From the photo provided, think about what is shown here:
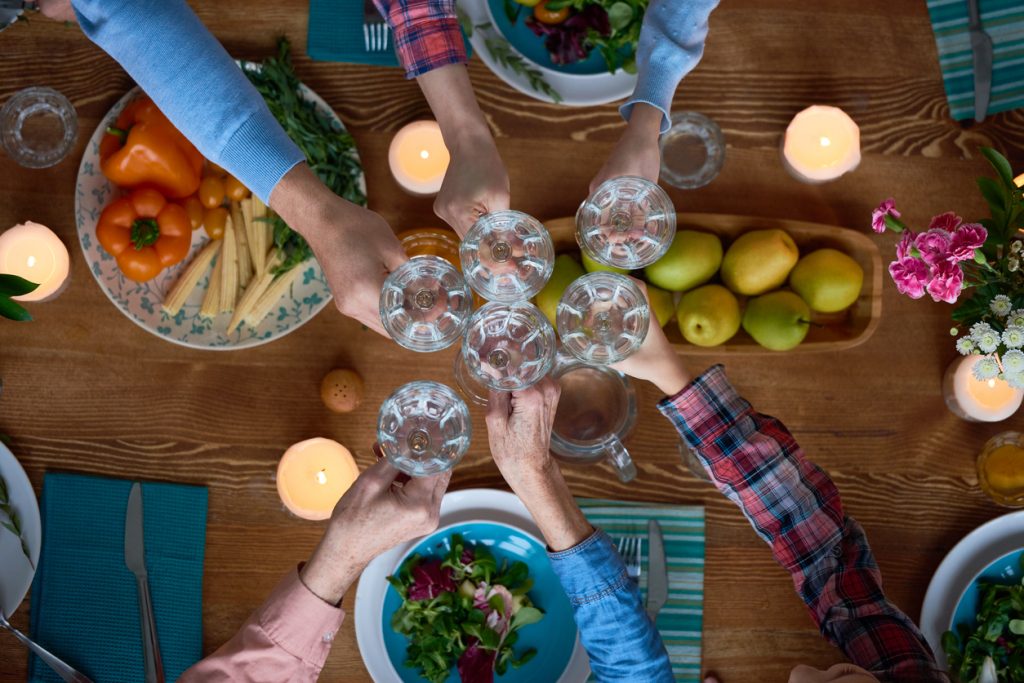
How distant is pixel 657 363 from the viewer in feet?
3.77

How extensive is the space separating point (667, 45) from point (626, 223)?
27 centimetres

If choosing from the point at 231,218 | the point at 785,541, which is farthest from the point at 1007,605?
the point at 231,218

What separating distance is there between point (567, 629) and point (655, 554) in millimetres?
195

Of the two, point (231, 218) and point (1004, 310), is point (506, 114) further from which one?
point (1004, 310)

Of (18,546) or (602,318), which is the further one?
(18,546)

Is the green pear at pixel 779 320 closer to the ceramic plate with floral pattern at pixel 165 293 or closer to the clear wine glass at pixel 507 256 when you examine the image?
the clear wine glass at pixel 507 256

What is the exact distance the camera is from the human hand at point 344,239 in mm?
1021

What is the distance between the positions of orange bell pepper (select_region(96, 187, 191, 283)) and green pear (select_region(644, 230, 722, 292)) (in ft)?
2.66

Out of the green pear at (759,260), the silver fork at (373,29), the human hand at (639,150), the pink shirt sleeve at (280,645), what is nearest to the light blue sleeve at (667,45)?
the human hand at (639,150)

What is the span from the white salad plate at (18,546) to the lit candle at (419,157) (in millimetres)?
816

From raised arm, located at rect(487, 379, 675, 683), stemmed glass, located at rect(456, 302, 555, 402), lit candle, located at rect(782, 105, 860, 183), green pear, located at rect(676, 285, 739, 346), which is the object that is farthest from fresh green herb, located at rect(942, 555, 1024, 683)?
stemmed glass, located at rect(456, 302, 555, 402)

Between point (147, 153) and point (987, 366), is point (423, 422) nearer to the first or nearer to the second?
point (147, 153)

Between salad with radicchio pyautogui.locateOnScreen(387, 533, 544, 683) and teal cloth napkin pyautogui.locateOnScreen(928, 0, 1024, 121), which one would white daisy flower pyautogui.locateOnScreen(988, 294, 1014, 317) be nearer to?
teal cloth napkin pyautogui.locateOnScreen(928, 0, 1024, 121)

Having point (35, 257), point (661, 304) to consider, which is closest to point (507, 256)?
point (661, 304)
